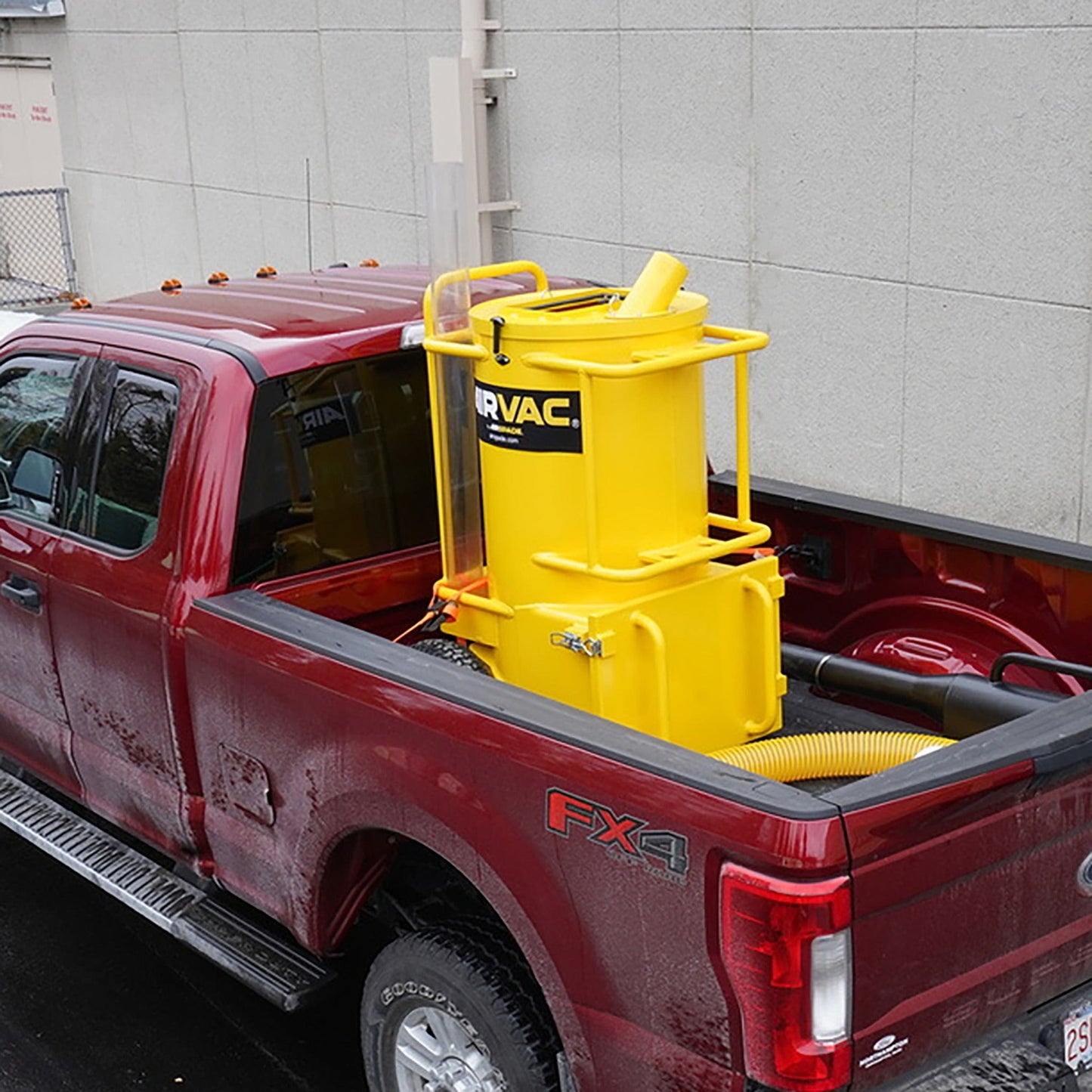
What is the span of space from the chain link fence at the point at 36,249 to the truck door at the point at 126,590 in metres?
11.4

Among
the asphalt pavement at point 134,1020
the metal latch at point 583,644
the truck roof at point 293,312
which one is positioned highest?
the truck roof at point 293,312

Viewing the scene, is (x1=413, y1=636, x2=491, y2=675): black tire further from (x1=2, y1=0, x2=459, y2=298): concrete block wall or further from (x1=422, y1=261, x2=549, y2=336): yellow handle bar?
(x1=2, y1=0, x2=459, y2=298): concrete block wall

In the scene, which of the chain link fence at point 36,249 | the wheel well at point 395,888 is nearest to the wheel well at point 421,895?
the wheel well at point 395,888

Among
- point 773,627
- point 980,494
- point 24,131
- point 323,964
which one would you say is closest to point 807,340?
point 980,494

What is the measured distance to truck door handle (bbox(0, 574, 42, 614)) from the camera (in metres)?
4.65

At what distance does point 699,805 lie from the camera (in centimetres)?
280

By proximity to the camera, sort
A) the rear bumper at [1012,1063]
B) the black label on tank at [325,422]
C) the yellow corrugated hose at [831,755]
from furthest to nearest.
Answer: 1. the black label on tank at [325,422]
2. the yellow corrugated hose at [831,755]
3. the rear bumper at [1012,1063]

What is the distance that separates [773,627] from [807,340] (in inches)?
177

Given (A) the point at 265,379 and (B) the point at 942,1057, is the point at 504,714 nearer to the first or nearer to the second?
(B) the point at 942,1057

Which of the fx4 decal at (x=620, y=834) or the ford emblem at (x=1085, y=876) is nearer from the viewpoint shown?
the fx4 decal at (x=620, y=834)

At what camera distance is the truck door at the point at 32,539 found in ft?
15.3

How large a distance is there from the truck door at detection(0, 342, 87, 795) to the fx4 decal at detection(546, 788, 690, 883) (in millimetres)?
2174

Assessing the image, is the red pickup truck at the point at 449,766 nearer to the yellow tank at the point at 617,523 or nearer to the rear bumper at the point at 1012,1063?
the rear bumper at the point at 1012,1063

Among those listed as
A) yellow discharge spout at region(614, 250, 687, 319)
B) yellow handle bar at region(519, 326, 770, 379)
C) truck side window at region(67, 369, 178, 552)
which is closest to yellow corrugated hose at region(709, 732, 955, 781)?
yellow handle bar at region(519, 326, 770, 379)
